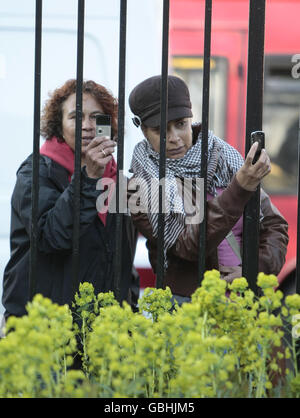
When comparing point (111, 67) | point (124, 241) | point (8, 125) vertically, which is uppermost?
point (111, 67)

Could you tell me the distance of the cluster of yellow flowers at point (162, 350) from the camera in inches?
56.5

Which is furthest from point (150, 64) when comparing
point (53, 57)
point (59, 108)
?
point (59, 108)

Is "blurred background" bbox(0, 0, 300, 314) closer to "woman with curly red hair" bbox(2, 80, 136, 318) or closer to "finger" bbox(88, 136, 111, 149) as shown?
"woman with curly red hair" bbox(2, 80, 136, 318)

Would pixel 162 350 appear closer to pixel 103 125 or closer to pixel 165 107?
pixel 165 107

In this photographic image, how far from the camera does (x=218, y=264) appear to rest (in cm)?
258

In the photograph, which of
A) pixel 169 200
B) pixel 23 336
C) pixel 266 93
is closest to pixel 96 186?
pixel 169 200

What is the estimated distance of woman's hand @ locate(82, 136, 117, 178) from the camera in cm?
266

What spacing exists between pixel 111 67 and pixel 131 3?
0.47 metres

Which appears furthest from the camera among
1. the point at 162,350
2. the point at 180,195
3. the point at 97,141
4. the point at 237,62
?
the point at 237,62

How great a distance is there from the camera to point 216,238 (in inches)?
93.5

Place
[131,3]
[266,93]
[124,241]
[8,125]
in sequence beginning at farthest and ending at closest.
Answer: [266,93]
[131,3]
[8,125]
[124,241]

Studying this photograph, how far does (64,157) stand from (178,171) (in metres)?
0.50

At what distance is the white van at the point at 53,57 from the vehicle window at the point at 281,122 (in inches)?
72.9
